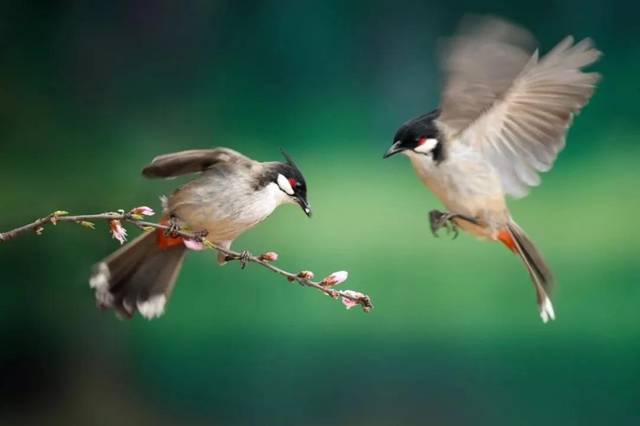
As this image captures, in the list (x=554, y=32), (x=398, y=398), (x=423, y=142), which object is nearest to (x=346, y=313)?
(x=398, y=398)

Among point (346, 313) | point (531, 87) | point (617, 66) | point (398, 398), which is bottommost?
point (398, 398)

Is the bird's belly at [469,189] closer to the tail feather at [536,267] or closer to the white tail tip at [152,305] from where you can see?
the tail feather at [536,267]

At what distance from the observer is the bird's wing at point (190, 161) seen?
5.40 ft

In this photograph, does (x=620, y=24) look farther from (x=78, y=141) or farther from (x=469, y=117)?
(x=78, y=141)

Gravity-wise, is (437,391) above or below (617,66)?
below

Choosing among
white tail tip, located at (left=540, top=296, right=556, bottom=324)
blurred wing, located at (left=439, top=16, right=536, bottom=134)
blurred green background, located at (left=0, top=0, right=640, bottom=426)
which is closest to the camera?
blurred wing, located at (left=439, top=16, right=536, bottom=134)

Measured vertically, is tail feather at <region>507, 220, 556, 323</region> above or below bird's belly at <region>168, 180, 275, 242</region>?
above

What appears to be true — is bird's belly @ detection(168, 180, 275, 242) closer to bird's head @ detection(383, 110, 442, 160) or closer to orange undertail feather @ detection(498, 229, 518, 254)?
bird's head @ detection(383, 110, 442, 160)

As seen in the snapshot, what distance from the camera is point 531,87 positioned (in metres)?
1.68

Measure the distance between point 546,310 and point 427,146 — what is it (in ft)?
1.82

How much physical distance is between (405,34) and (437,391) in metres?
0.84

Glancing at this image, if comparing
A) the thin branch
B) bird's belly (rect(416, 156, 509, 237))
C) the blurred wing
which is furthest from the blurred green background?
the thin branch

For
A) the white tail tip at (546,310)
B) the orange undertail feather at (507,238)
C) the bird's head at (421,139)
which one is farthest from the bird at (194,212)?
the white tail tip at (546,310)

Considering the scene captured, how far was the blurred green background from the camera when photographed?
2.15 m
